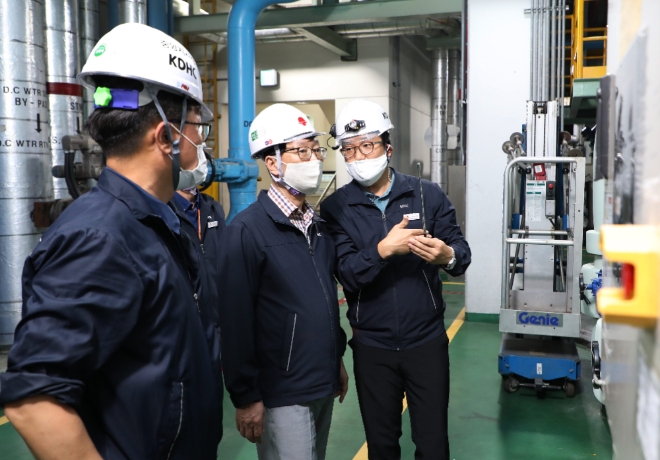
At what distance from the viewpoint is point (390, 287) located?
96.3 inches

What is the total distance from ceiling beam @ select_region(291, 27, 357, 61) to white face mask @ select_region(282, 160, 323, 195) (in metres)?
6.19

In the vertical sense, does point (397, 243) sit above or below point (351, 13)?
below

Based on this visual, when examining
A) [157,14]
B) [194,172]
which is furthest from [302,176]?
[157,14]

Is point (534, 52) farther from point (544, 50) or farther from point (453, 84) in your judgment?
point (453, 84)

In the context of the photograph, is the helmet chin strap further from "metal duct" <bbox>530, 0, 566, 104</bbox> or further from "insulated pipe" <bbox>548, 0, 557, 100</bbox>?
"metal duct" <bbox>530, 0, 566, 104</bbox>

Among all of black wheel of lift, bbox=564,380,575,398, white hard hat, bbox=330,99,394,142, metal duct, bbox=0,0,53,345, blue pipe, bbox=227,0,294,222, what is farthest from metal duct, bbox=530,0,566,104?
metal duct, bbox=0,0,53,345

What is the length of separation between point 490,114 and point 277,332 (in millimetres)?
4482

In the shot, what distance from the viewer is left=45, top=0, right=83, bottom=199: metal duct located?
16.9 feet

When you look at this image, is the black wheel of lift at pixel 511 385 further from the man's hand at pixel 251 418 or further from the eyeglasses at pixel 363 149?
the man's hand at pixel 251 418

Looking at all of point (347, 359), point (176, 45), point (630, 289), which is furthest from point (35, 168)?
point (630, 289)

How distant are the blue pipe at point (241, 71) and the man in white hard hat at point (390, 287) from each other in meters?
4.19

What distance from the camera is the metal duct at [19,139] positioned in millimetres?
4590

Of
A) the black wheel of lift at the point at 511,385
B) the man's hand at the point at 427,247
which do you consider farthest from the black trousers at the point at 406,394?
the black wheel of lift at the point at 511,385

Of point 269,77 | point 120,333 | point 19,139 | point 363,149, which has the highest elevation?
point 269,77
